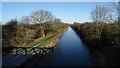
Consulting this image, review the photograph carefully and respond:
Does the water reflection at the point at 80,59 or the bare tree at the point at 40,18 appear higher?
the bare tree at the point at 40,18

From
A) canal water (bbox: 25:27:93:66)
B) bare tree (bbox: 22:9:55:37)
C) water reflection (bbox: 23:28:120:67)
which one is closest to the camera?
water reflection (bbox: 23:28:120:67)

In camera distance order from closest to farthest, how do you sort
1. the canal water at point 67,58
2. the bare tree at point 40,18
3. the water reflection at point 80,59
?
the water reflection at point 80,59 → the canal water at point 67,58 → the bare tree at point 40,18

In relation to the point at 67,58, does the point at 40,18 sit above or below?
above

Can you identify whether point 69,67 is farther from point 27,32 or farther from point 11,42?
point 27,32

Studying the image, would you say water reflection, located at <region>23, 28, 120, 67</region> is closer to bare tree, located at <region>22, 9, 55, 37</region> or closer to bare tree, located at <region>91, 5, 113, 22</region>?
bare tree, located at <region>91, 5, 113, 22</region>

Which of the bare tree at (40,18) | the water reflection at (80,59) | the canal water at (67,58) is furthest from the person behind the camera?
the bare tree at (40,18)

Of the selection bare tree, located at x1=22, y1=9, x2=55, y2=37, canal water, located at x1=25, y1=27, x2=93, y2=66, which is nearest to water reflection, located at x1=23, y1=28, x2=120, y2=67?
canal water, located at x1=25, y1=27, x2=93, y2=66

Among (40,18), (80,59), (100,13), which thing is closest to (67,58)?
(80,59)

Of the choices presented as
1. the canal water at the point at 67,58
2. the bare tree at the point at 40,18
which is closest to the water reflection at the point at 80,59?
the canal water at the point at 67,58

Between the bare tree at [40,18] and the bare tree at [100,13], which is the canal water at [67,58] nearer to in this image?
the bare tree at [100,13]

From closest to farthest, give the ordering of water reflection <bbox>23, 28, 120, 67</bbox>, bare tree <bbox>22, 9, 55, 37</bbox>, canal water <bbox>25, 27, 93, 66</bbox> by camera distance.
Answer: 1. water reflection <bbox>23, 28, 120, 67</bbox>
2. canal water <bbox>25, 27, 93, 66</bbox>
3. bare tree <bbox>22, 9, 55, 37</bbox>

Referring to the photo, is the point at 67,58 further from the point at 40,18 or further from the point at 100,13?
the point at 40,18

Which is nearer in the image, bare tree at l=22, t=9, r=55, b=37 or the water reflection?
the water reflection

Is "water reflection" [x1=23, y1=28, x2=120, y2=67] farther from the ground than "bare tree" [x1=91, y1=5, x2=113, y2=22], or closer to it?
closer to it
